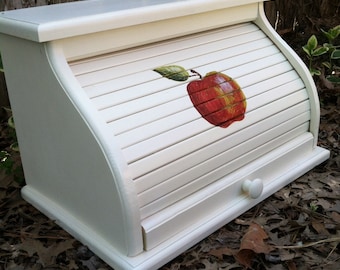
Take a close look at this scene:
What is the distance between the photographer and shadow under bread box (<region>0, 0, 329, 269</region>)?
136 cm

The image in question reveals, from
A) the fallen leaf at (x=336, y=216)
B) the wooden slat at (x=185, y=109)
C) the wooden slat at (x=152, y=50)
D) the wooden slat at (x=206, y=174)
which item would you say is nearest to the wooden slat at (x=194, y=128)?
the wooden slat at (x=185, y=109)

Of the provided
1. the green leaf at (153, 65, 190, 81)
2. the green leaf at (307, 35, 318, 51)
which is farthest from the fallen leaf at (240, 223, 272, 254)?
the green leaf at (307, 35, 318, 51)

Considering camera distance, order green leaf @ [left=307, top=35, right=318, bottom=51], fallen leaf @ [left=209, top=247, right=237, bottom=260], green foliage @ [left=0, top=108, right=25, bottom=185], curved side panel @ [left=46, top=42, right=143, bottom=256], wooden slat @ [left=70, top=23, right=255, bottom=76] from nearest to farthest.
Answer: curved side panel @ [left=46, top=42, right=143, bottom=256], wooden slat @ [left=70, top=23, right=255, bottom=76], fallen leaf @ [left=209, top=247, right=237, bottom=260], green foliage @ [left=0, top=108, right=25, bottom=185], green leaf @ [left=307, top=35, right=318, bottom=51]

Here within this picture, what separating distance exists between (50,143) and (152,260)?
50cm

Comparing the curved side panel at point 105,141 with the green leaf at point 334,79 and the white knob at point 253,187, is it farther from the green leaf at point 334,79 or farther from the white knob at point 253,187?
the green leaf at point 334,79

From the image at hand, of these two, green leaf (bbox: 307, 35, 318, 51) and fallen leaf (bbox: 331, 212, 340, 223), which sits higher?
green leaf (bbox: 307, 35, 318, 51)

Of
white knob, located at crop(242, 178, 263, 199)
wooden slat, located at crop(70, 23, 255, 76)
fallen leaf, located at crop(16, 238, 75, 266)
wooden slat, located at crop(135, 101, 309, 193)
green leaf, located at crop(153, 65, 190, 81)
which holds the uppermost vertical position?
wooden slat, located at crop(70, 23, 255, 76)

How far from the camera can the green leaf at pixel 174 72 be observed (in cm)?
157

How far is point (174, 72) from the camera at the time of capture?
1591 millimetres

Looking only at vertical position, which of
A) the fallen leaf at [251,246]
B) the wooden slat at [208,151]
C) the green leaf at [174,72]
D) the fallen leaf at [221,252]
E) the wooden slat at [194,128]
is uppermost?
the green leaf at [174,72]

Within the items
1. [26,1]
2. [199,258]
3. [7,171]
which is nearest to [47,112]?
[7,171]

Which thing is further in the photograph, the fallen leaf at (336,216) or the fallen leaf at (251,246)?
the fallen leaf at (336,216)

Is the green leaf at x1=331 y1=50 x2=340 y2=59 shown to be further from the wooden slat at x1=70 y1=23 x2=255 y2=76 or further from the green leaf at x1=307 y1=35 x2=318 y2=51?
the wooden slat at x1=70 y1=23 x2=255 y2=76

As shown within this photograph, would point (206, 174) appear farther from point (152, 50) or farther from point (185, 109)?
point (152, 50)
